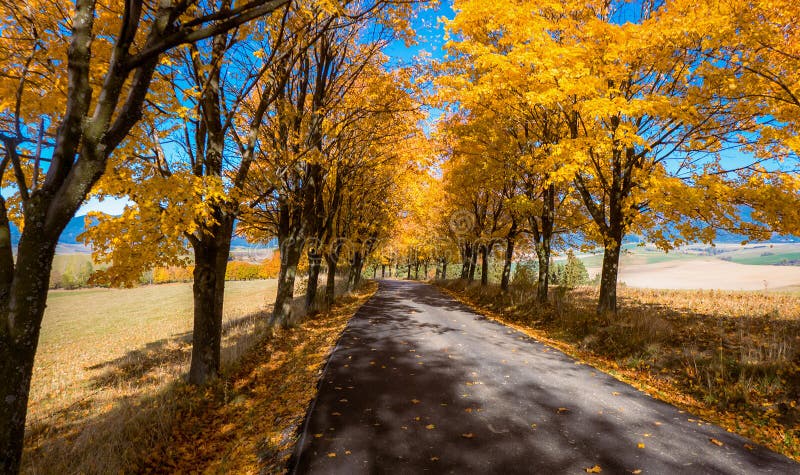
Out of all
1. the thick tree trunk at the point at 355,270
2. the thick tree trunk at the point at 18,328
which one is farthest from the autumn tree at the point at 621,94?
the thick tree trunk at the point at 355,270

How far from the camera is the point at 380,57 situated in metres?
10.5

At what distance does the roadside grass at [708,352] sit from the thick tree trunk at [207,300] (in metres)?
7.93

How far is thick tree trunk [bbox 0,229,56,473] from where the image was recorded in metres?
2.86

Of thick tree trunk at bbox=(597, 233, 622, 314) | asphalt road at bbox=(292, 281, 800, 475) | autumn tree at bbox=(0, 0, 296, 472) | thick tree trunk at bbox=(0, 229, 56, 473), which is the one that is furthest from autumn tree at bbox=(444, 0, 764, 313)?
thick tree trunk at bbox=(0, 229, 56, 473)

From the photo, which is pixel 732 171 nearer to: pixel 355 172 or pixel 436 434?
pixel 436 434

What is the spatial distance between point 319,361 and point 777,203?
9.84m

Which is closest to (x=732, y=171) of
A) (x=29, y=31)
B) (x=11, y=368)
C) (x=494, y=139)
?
(x=494, y=139)

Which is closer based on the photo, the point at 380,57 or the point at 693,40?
the point at 693,40

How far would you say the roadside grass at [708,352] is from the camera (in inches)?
202

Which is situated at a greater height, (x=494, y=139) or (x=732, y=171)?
(x=494, y=139)

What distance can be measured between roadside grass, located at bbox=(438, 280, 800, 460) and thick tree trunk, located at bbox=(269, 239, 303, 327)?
765cm

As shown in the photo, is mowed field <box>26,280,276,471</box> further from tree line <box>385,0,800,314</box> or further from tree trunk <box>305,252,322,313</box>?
tree line <box>385,0,800,314</box>

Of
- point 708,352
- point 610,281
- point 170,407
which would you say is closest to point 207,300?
point 170,407

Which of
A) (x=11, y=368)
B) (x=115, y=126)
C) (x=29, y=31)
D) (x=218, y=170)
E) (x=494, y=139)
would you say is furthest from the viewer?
(x=494, y=139)
